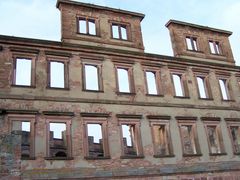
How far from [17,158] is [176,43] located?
14.4 metres

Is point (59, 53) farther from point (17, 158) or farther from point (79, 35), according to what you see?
point (17, 158)

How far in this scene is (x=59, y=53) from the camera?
17.6 metres

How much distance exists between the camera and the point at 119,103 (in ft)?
58.5

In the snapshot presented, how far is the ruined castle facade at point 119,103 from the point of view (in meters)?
15.7

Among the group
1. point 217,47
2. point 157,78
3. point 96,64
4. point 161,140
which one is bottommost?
point 161,140

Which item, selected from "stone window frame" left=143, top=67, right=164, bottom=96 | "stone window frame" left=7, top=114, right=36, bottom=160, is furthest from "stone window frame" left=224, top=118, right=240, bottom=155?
"stone window frame" left=7, top=114, right=36, bottom=160

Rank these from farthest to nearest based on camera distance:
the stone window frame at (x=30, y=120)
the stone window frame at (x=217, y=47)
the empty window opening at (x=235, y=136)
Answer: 1. the stone window frame at (x=217, y=47)
2. the empty window opening at (x=235, y=136)
3. the stone window frame at (x=30, y=120)

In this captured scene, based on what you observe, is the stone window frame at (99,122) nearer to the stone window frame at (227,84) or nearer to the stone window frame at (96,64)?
the stone window frame at (96,64)

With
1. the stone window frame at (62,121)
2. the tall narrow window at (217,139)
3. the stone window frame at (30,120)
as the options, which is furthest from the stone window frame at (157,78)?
the stone window frame at (30,120)

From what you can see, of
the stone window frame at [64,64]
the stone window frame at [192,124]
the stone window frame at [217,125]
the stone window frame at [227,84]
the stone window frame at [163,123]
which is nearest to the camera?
the stone window frame at [64,64]

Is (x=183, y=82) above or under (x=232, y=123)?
above

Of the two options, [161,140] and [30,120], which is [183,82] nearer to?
[161,140]

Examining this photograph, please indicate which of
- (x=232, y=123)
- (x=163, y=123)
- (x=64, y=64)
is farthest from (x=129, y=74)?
(x=232, y=123)

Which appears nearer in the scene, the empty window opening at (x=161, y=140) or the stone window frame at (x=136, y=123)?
the stone window frame at (x=136, y=123)
